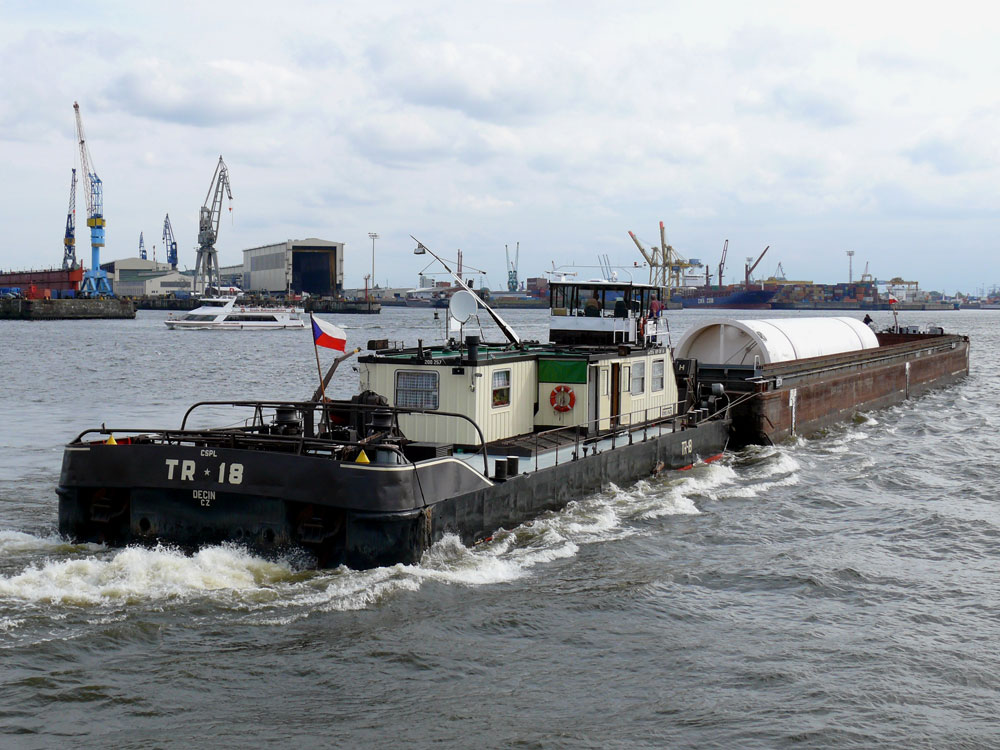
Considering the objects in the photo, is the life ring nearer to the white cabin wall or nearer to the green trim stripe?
the green trim stripe

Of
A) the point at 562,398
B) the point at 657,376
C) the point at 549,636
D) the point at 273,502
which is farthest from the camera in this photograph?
the point at 657,376

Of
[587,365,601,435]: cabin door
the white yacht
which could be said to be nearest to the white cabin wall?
[587,365,601,435]: cabin door

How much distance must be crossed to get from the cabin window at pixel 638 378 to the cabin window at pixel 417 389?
22.1 feet

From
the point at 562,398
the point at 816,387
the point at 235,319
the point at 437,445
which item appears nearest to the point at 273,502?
the point at 437,445

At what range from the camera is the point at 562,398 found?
23125mm

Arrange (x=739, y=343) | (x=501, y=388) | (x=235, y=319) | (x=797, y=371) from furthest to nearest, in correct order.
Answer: (x=235, y=319) → (x=739, y=343) → (x=797, y=371) → (x=501, y=388)

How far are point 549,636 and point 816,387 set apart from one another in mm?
24808

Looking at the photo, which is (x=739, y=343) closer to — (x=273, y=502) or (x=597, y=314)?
(x=597, y=314)

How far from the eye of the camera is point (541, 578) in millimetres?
17047

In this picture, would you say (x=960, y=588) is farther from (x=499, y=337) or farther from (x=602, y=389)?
(x=499, y=337)

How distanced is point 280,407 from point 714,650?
348 inches

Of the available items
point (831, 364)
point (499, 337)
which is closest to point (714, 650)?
point (831, 364)

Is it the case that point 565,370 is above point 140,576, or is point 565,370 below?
above

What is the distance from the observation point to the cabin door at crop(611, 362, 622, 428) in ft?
80.0
